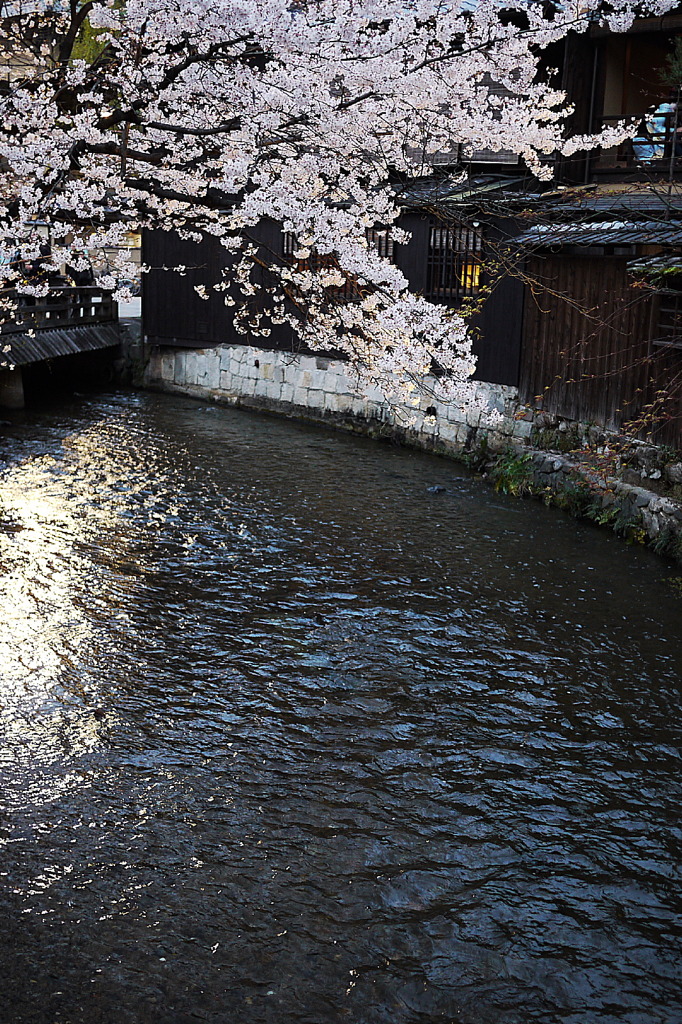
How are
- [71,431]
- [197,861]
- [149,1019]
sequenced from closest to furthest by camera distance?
[149,1019] → [197,861] → [71,431]

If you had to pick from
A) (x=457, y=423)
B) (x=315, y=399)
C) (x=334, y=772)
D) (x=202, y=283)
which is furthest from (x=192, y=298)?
(x=334, y=772)

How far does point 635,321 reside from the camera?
14.6 m

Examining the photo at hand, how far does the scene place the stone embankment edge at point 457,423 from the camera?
14.2m

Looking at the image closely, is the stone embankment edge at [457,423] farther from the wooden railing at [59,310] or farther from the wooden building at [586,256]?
the wooden railing at [59,310]

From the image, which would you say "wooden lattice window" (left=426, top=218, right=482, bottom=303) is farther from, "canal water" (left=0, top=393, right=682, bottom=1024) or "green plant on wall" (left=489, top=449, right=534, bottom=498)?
"canal water" (left=0, top=393, right=682, bottom=1024)

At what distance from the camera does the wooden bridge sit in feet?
68.4

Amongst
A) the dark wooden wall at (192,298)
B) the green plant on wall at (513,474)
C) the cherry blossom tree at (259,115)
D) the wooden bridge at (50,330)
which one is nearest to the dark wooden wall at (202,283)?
the dark wooden wall at (192,298)

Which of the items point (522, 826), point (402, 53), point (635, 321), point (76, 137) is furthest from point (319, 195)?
point (522, 826)

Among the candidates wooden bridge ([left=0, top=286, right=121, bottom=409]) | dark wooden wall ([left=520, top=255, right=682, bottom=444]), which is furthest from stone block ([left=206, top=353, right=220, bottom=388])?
dark wooden wall ([left=520, top=255, right=682, bottom=444])

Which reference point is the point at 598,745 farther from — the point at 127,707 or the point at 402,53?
the point at 402,53

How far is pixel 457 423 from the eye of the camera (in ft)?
61.2

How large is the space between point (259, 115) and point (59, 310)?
14.7m

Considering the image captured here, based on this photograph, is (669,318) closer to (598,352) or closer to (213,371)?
(598,352)

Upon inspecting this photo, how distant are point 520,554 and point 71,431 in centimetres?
1093
